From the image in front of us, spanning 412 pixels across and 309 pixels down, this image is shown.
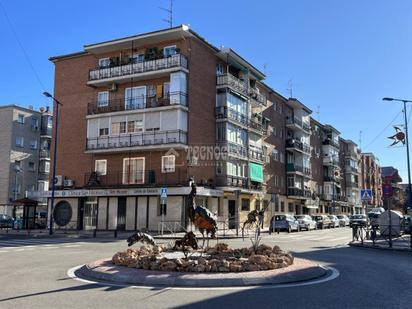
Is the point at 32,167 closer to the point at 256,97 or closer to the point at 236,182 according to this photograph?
the point at 256,97

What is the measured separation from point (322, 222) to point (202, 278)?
4074 centimetres

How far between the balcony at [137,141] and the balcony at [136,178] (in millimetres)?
2179

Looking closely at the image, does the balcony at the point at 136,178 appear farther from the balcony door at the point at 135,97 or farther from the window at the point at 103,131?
the balcony door at the point at 135,97

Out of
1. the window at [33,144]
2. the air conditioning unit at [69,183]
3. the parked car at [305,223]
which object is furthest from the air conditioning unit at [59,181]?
the window at [33,144]

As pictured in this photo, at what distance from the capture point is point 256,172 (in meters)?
→ 46.0

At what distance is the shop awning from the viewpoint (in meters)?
44.8

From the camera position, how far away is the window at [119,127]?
128ft

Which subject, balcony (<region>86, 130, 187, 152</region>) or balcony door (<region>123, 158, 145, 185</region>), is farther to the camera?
balcony door (<region>123, 158, 145, 185</region>)

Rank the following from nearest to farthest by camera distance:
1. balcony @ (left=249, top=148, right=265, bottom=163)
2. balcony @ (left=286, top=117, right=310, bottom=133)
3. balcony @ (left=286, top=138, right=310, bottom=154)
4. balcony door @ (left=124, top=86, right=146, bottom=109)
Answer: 1. balcony door @ (left=124, top=86, right=146, bottom=109)
2. balcony @ (left=249, top=148, right=265, bottom=163)
3. balcony @ (left=286, top=138, right=310, bottom=154)
4. balcony @ (left=286, top=117, right=310, bottom=133)

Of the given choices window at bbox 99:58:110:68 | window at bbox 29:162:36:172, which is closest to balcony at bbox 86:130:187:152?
window at bbox 99:58:110:68

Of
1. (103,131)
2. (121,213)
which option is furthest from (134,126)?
(121,213)

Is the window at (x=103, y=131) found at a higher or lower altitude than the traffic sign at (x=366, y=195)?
higher

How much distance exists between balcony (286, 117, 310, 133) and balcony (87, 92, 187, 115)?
2584cm

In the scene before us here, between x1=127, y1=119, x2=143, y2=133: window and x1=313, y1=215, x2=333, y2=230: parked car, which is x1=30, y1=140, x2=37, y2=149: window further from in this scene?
x1=313, y1=215, x2=333, y2=230: parked car
